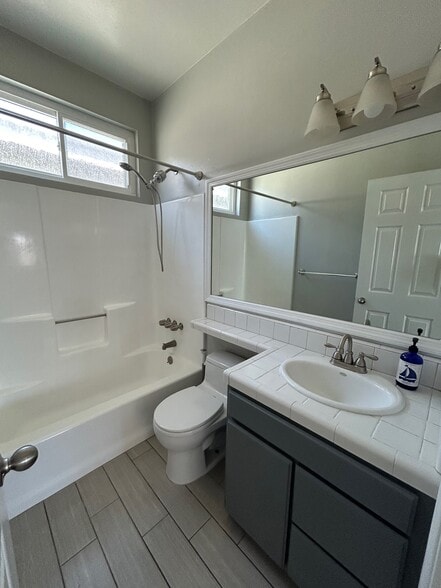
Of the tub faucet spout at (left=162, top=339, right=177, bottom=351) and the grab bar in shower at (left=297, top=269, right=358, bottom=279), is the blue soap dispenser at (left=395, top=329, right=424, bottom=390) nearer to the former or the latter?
the grab bar in shower at (left=297, top=269, right=358, bottom=279)

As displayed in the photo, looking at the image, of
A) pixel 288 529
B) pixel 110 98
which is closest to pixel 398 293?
pixel 288 529

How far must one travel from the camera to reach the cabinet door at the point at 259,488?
0.90m

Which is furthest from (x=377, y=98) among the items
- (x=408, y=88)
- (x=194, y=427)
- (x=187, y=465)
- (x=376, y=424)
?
(x=187, y=465)

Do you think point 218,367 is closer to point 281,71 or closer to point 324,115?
point 324,115

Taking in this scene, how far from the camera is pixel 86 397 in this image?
2.03 metres

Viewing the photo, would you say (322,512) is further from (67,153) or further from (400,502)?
(67,153)

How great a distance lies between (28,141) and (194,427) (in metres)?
2.24

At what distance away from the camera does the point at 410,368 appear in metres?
0.94

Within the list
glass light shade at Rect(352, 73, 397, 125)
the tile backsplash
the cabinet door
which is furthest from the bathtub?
glass light shade at Rect(352, 73, 397, 125)

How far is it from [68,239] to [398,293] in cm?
218

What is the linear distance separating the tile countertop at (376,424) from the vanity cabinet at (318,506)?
0.04 m

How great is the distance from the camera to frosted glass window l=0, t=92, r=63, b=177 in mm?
1614

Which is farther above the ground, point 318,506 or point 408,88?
point 408,88

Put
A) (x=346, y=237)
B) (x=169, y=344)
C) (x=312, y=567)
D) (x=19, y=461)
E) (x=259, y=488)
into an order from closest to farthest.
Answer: (x=19, y=461) → (x=312, y=567) → (x=259, y=488) → (x=346, y=237) → (x=169, y=344)
